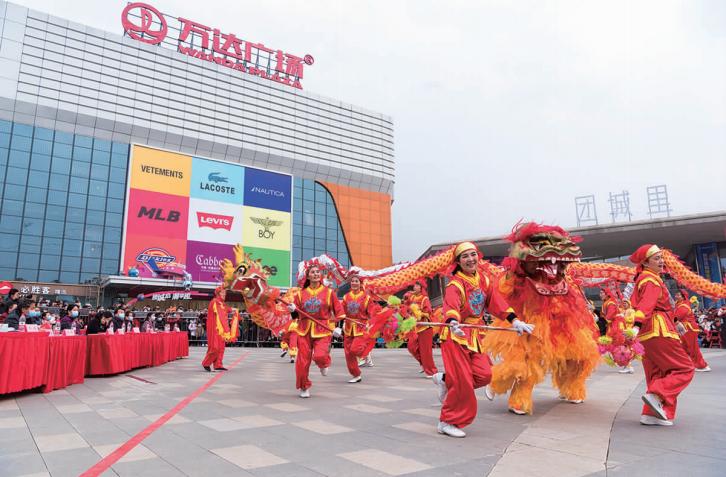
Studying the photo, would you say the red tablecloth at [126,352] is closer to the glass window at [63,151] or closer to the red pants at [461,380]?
the red pants at [461,380]

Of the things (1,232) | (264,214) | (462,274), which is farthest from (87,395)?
(264,214)

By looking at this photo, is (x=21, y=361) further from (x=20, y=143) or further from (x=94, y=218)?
(x=20, y=143)

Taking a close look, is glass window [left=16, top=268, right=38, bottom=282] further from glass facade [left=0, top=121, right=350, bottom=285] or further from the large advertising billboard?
the large advertising billboard

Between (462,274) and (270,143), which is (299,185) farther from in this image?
(462,274)

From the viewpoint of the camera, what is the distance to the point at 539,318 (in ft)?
16.3

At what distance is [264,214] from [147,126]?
9484mm

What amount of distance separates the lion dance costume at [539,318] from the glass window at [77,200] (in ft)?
95.9

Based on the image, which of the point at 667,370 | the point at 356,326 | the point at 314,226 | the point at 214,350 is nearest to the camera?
the point at 667,370

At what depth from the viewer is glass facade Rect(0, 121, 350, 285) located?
85.3ft

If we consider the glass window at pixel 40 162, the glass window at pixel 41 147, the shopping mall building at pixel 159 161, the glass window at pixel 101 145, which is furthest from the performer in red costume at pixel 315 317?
the glass window at pixel 41 147

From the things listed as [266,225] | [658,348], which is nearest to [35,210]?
[266,225]

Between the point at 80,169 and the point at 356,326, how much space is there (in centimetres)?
2692

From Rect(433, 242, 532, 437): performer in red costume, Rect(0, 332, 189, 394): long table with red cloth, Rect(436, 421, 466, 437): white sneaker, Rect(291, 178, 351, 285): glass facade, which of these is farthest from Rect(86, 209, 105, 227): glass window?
Rect(436, 421, 466, 437): white sneaker

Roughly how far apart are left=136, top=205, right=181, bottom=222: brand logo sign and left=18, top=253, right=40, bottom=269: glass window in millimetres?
5724
